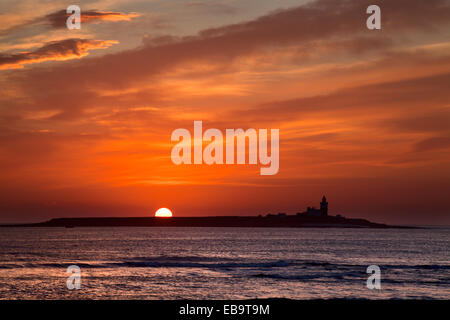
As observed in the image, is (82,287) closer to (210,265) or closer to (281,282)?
(281,282)

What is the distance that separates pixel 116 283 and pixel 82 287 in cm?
349

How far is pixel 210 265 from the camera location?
55.3m

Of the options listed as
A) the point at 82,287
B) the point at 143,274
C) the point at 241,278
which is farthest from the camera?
the point at 143,274
